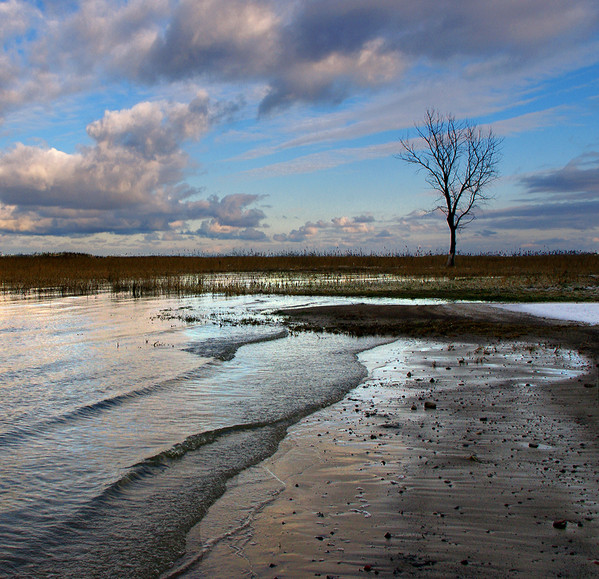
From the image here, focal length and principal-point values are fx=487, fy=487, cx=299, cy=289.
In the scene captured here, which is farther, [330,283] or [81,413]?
[330,283]

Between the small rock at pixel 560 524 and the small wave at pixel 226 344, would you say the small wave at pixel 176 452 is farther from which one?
the small wave at pixel 226 344

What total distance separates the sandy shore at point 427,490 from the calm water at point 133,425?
467mm

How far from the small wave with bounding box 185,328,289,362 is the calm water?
30 millimetres

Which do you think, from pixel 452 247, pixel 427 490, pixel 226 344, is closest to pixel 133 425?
pixel 427 490

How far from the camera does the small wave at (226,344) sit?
1155 cm

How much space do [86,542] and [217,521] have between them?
1.06 metres

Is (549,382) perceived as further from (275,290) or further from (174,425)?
(275,290)

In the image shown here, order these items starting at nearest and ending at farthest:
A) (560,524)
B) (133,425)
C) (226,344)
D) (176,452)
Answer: (560,524)
(176,452)
(133,425)
(226,344)

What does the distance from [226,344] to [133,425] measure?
238 inches

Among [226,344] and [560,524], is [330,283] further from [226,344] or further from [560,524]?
[560,524]

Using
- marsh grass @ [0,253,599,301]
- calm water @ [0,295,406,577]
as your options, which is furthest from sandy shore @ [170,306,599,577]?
marsh grass @ [0,253,599,301]

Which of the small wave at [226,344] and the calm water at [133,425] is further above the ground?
the small wave at [226,344]

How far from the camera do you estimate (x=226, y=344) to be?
1279 cm

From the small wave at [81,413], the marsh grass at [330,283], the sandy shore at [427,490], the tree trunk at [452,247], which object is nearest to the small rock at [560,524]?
the sandy shore at [427,490]
